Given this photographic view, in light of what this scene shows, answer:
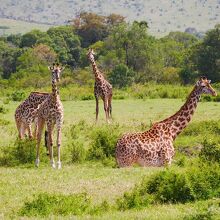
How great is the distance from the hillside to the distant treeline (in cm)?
4971

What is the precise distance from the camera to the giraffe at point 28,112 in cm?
1670

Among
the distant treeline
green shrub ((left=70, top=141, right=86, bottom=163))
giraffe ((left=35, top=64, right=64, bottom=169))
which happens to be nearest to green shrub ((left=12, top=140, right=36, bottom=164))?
giraffe ((left=35, top=64, right=64, bottom=169))

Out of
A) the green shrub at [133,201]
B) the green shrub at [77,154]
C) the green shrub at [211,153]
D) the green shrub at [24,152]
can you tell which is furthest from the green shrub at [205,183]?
the green shrub at [24,152]

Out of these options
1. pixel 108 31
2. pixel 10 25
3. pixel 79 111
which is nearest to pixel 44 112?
pixel 79 111

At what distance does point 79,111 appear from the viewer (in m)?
27.8

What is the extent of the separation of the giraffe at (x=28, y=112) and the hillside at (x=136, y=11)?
101 meters

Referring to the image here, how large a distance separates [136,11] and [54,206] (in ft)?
414

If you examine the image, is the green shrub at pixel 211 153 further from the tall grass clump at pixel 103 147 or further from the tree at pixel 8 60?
the tree at pixel 8 60

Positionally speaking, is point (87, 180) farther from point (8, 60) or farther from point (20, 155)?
point (8, 60)

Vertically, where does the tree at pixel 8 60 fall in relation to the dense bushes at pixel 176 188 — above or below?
below

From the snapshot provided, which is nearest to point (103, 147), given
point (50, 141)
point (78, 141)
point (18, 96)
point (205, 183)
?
point (50, 141)

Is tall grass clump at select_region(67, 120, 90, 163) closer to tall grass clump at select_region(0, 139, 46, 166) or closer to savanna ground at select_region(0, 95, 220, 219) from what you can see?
savanna ground at select_region(0, 95, 220, 219)

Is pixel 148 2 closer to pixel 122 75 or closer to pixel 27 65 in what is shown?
pixel 27 65

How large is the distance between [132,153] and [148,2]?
416 ft
